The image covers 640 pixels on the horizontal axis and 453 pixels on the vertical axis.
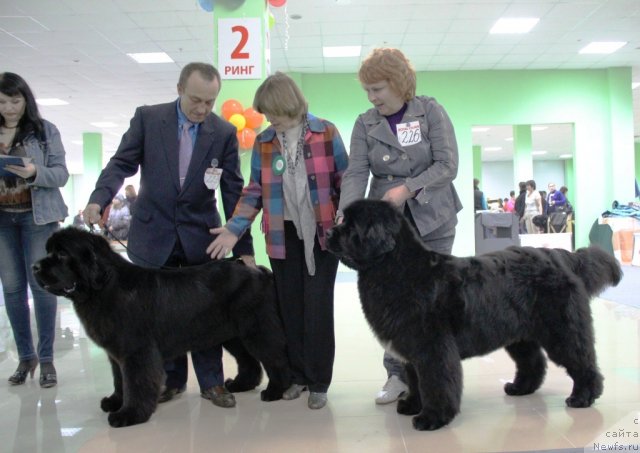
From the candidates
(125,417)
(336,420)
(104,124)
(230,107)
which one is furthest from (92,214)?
(104,124)

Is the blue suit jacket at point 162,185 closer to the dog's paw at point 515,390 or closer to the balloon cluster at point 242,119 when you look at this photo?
the dog's paw at point 515,390

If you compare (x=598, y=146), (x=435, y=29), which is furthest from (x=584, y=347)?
(x=598, y=146)

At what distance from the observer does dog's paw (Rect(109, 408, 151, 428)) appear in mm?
2619

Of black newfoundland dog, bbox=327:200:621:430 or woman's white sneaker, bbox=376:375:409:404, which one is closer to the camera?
black newfoundland dog, bbox=327:200:621:430

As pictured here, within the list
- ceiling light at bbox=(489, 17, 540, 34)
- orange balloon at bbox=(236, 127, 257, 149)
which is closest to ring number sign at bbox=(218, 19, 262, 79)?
orange balloon at bbox=(236, 127, 257, 149)

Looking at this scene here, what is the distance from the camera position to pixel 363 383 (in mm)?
3381

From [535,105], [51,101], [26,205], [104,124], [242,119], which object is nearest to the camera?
[26,205]

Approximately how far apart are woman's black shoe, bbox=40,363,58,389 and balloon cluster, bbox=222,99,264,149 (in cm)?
338

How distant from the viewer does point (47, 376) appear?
11.3 feet

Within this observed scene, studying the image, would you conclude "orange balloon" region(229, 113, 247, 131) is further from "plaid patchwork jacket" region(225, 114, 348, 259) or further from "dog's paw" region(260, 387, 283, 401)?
"dog's paw" region(260, 387, 283, 401)

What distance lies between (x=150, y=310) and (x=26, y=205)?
1.36 m

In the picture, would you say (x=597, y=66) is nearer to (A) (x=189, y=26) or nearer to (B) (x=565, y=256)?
(A) (x=189, y=26)

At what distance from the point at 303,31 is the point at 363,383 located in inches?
319

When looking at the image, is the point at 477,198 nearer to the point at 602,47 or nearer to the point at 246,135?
the point at 602,47
